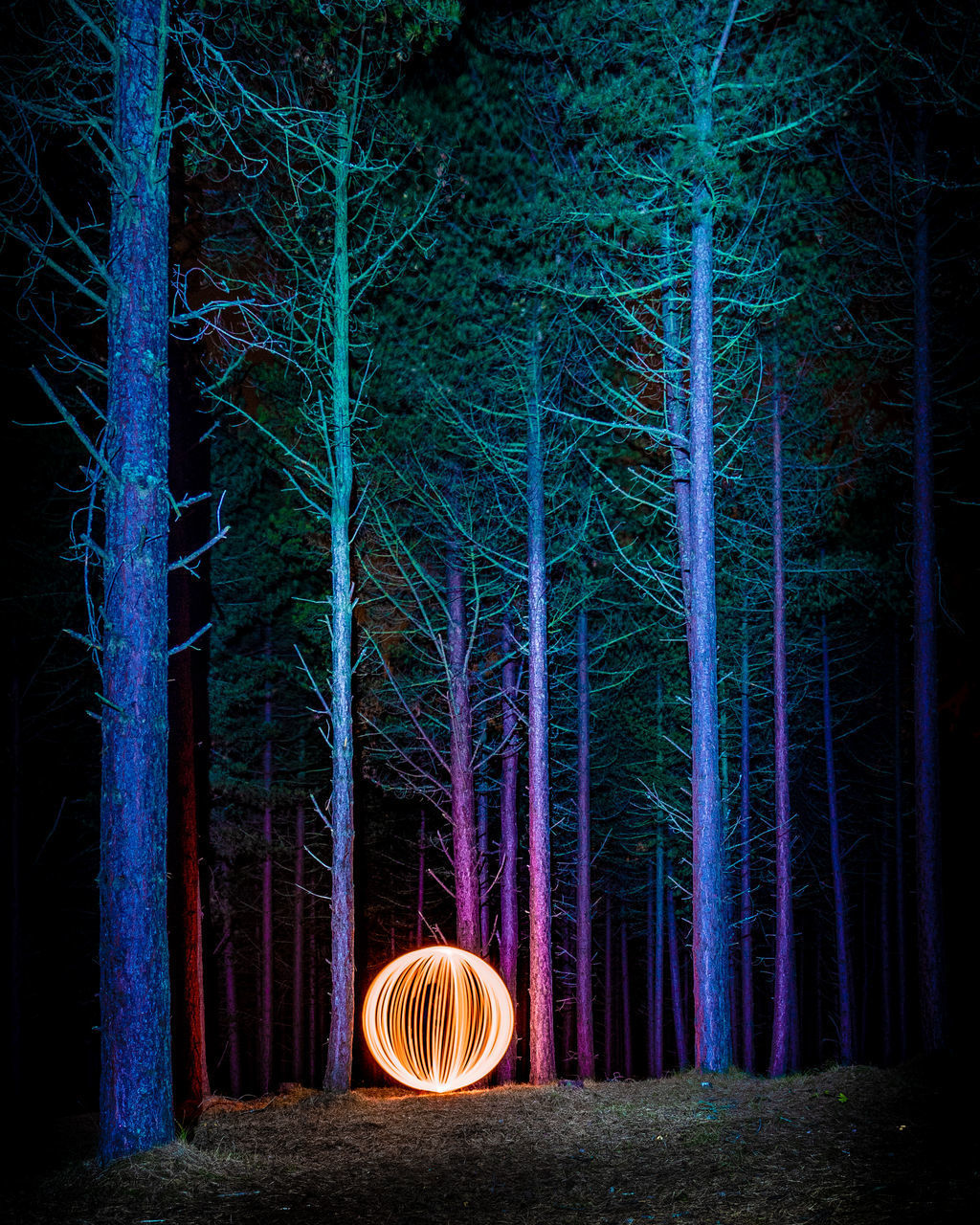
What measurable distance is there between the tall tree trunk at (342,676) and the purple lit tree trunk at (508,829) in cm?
414

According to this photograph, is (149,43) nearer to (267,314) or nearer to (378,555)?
(267,314)

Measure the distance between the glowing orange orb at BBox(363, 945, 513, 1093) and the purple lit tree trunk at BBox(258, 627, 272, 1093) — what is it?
9.99 m

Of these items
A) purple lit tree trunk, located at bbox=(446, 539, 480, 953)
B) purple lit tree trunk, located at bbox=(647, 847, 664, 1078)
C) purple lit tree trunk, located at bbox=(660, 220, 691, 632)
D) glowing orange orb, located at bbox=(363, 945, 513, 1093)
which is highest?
purple lit tree trunk, located at bbox=(660, 220, 691, 632)

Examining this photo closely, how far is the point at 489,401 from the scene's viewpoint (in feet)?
39.3

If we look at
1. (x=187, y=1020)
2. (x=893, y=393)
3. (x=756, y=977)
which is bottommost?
(x=756, y=977)

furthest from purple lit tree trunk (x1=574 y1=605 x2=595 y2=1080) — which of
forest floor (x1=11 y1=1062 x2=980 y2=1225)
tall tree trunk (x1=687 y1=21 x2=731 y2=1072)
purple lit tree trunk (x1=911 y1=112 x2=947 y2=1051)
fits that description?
forest floor (x1=11 y1=1062 x2=980 y2=1225)

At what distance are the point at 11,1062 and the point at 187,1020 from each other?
7767 mm

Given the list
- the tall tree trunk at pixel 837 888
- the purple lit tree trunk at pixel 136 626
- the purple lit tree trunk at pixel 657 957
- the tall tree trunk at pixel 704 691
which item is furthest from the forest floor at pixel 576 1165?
the purple lit tree trunk at pixel 657 957

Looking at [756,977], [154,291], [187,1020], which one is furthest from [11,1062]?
[756,977]

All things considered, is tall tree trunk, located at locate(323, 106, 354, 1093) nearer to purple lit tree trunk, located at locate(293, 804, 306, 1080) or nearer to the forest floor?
the forest floor

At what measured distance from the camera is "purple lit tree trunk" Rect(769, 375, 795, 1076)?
51.0 feet

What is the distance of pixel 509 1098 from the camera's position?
9078 mm

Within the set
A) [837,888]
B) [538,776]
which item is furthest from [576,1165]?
[837,888]

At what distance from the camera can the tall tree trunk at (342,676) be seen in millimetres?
9938
